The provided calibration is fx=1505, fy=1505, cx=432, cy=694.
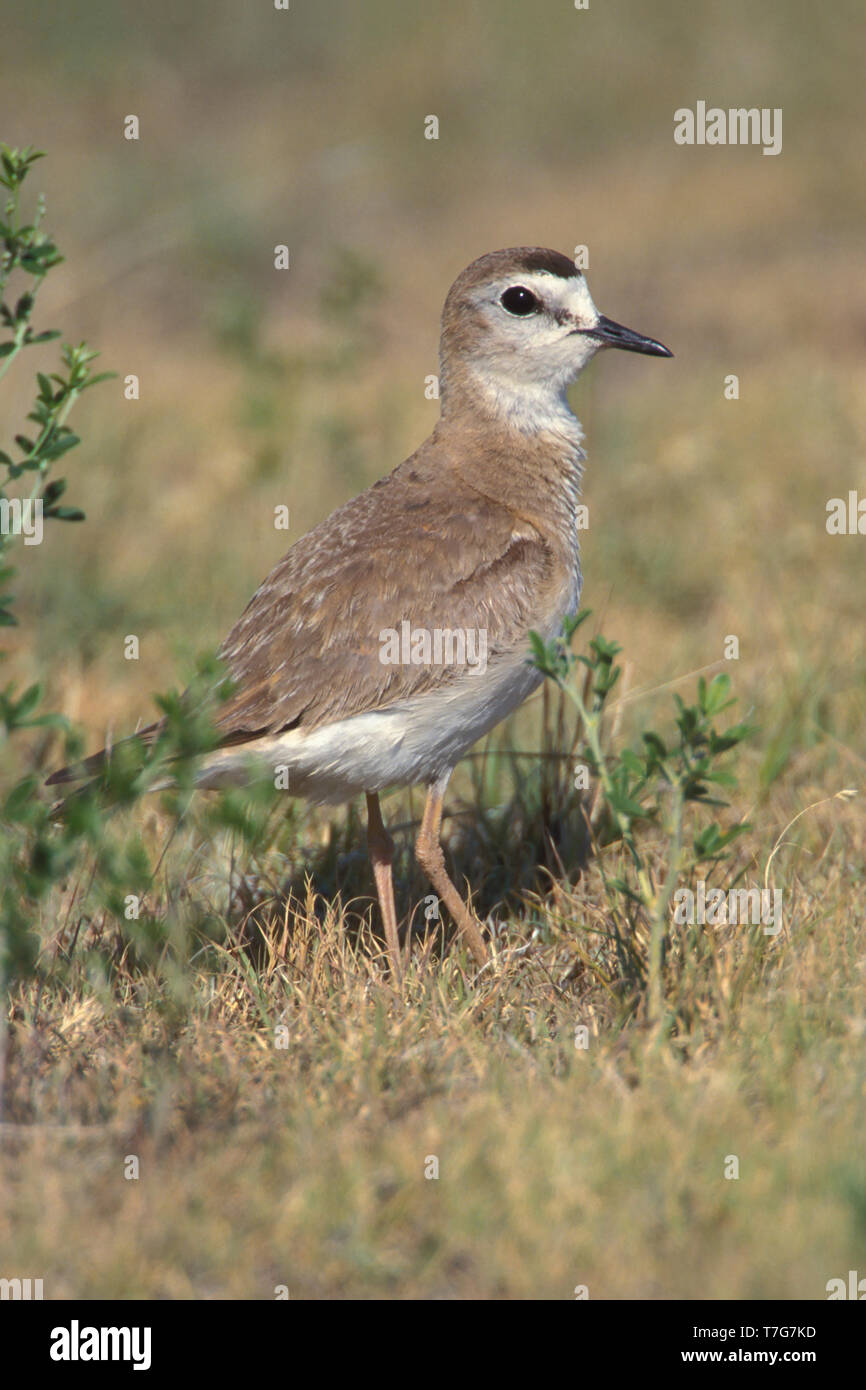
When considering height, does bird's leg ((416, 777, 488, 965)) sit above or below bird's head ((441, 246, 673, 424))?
below

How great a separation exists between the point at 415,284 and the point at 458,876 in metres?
10.3

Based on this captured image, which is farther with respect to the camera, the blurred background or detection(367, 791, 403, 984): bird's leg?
the blurred background

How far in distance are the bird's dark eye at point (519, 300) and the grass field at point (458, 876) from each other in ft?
3.93

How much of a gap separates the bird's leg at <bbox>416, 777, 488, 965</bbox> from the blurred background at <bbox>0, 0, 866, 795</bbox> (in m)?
0.91

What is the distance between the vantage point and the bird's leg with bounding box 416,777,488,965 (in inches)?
161

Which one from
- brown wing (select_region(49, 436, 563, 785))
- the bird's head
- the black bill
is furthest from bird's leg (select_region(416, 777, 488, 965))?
the black bill

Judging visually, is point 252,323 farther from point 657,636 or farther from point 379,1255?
point 379,1255

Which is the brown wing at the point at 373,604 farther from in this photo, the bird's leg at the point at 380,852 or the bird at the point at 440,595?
the bird's leg at the point at 380,852

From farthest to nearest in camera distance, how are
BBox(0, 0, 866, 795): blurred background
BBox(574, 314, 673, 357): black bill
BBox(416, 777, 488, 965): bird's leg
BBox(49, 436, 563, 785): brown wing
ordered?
BBox(0, 0, 866, 795): blurred background → BBox(574, 314, 673, 357): black bill → BBox(416, 777, 488, 965): bird's leg → BBox(49, 436, 563, 785): brown wing

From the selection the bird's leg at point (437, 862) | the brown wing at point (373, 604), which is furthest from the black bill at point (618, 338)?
the bird's leg at point (437, 862)

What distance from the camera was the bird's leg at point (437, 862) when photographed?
4082mm

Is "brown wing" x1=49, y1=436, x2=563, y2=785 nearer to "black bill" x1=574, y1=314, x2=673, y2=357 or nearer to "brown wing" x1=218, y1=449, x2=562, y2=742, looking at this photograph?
"brown wing" x1=218, y1=449, x2=562, y2=742

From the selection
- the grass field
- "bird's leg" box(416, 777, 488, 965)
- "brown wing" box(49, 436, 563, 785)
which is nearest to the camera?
the grass field

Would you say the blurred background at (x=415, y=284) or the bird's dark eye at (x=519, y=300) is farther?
the blurred background at (x=415, y=284)
